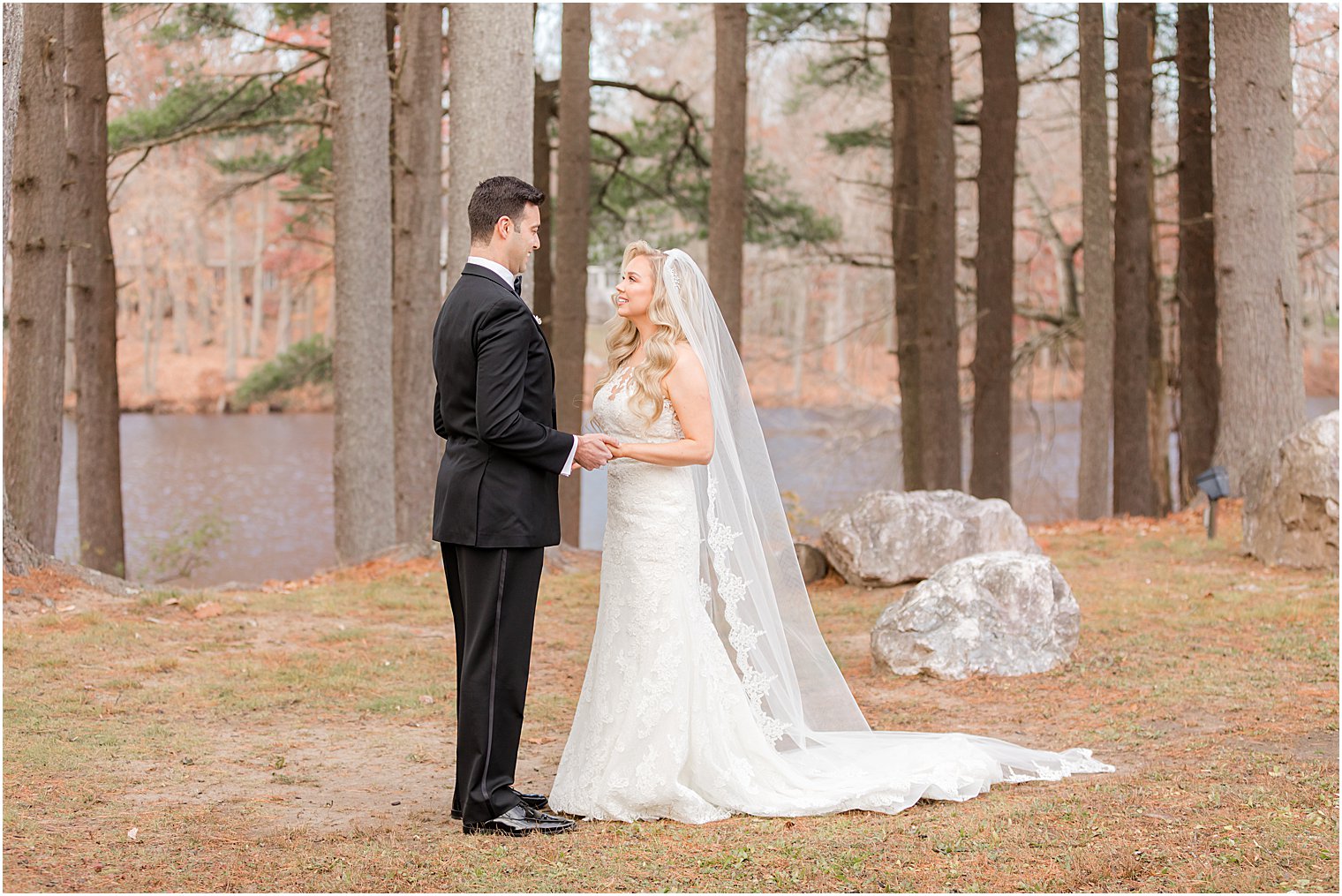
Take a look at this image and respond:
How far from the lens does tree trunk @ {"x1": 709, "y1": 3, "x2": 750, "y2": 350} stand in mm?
14047

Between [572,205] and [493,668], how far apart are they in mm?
10635

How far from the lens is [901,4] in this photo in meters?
15.4

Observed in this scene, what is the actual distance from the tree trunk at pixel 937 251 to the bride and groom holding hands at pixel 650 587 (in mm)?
9288

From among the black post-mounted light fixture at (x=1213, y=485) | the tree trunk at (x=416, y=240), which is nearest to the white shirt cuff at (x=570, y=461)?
the black post-mounted light fixture at (x=1213, y=485)

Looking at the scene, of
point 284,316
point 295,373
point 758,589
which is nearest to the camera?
point 758,589

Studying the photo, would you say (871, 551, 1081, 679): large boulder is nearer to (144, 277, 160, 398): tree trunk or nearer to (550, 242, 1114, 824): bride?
(550, 242, 1114, 824): bride

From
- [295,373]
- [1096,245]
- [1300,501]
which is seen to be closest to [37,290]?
[1300,501]

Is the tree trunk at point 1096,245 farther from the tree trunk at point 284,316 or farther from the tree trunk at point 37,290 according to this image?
the tree trunk at point 284,316

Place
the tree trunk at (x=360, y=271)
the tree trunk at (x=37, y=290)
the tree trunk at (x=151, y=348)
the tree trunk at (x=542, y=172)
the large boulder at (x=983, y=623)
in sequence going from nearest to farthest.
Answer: the large boulder at (x=983, y=623) < the tree trunk at (x=37, y=290) < the tree trunk at (x=360, y=271) < the tree trunk at (x=542, y=172) < the tree trunk at (x=151, y=348)

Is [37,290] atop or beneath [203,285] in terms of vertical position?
Result: beneath

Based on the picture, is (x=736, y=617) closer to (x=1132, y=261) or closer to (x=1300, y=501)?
(x=1300, y=501)

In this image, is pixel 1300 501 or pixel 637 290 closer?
pixel 637 290

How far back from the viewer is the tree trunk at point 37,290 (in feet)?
35.7

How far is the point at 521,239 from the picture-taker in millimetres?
4453
